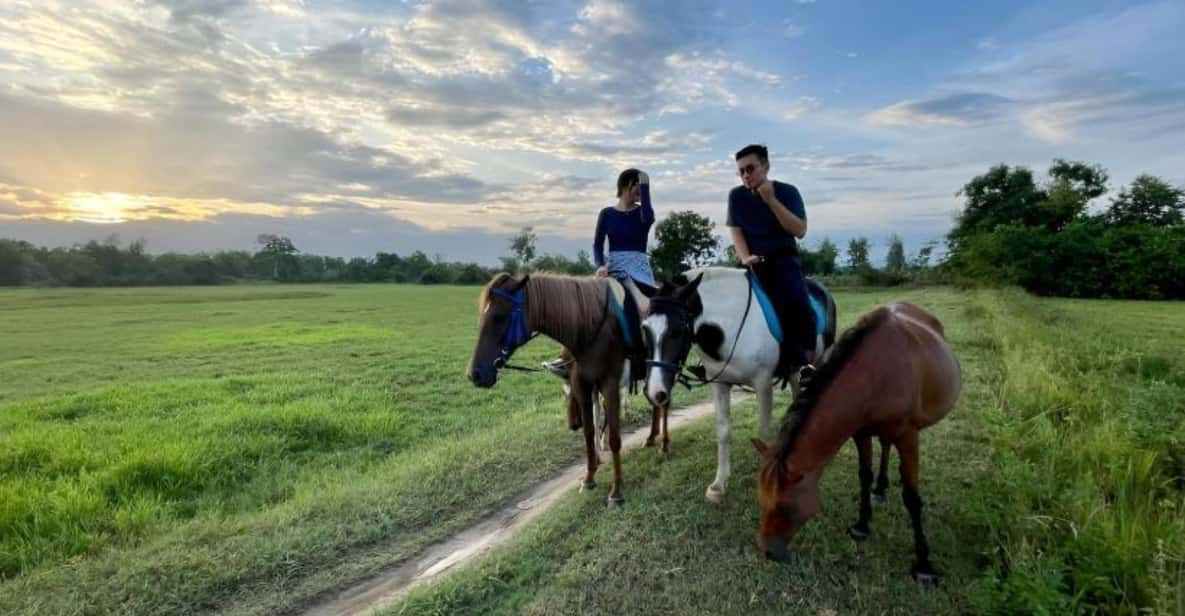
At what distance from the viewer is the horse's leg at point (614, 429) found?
15.8ft

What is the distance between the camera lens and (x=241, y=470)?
6.57 meters

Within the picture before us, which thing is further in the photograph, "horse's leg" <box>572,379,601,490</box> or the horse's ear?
"horse's leg" <box>572,379,601,490</box>

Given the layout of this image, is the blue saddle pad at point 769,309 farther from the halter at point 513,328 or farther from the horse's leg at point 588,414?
the halter at point 513,328

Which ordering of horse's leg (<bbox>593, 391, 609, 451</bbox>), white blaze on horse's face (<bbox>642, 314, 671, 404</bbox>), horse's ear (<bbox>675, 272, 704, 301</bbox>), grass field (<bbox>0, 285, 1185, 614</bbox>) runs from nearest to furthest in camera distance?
grass field (<bbox>0, 285, 1185, 614</bbox>)
white blaze on horse's face (<bbox>642, 314, 671, 404</bbox>)
horse's ear (<bbox>675, 272, 704, 301</bbox>)
horse's leg (<bbox>593, 391, 609, 451</bbox>)

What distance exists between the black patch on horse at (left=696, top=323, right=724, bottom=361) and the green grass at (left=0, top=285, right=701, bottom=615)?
2.59 m

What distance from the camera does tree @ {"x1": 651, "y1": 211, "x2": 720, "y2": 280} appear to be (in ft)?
111

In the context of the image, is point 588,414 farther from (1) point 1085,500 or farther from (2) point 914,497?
(1) point 1085,500

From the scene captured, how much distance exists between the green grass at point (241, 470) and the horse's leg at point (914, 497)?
3.59 m

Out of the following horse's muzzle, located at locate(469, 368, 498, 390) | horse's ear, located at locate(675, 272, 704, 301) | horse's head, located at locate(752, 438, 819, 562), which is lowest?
horse's head, located at locate(752, 438, 819, 562)

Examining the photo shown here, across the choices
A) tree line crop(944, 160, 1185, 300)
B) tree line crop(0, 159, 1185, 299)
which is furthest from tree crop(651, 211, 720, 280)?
tree line crop(944, 160, 1185, 300)

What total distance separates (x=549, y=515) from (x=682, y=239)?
31206 millimetres

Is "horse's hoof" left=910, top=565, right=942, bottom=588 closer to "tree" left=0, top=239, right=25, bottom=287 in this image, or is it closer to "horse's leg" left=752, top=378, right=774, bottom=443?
"horse's leg" left=752, top=378, right=774, bottom=443

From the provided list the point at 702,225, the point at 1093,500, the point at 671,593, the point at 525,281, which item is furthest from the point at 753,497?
the point at 702,225

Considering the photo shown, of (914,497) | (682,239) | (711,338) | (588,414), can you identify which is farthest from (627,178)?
(682,239)
